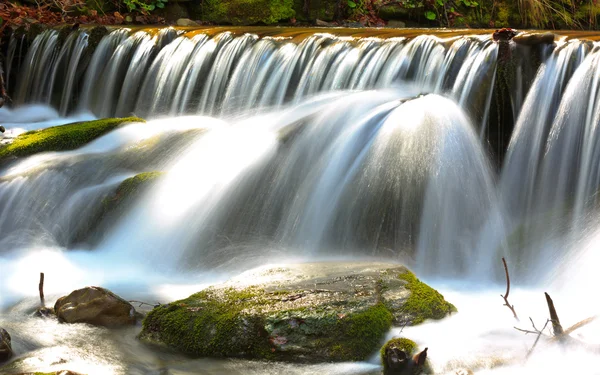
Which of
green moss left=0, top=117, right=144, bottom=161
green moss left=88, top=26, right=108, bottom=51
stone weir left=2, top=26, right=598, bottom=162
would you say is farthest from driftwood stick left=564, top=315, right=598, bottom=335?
green moss left=88, top=26, right=108, bottom=51

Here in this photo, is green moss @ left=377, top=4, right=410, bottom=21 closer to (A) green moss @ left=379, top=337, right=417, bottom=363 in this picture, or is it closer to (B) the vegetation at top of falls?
(B) the vegetation at top of falls

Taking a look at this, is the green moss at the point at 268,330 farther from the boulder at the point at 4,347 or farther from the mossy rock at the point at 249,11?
the mossy rock at the point at 249,11

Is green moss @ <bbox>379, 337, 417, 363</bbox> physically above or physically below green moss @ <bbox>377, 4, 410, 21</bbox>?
below

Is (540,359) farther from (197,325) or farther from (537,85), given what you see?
(537,85)

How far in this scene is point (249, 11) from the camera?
1250 centimetres

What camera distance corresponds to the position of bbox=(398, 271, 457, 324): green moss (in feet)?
13.4

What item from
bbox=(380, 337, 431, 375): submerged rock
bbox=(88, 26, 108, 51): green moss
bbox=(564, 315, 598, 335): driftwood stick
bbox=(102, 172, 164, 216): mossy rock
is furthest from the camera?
bbox=(88, 26, 108, 51): green moss

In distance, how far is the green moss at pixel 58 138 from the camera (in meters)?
7.38

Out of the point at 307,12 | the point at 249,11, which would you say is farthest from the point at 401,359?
the point at 307,12

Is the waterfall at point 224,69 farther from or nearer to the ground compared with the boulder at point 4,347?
farther from the ground

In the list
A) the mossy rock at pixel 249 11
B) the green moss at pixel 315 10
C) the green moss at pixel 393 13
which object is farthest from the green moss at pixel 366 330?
the green moss at pixel 393 13

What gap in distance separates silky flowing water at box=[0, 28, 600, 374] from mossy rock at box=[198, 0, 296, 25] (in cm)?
517

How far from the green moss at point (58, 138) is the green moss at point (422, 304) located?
14.1 ft

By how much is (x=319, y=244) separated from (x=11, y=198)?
2.85 metres
